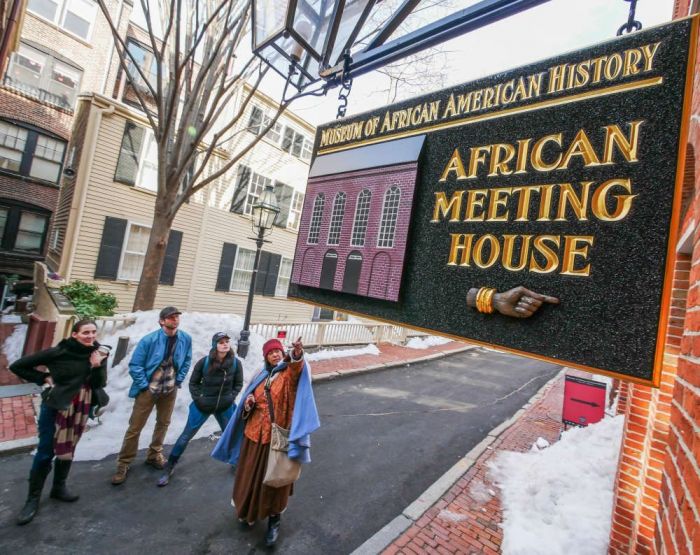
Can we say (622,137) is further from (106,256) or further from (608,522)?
(106,256)

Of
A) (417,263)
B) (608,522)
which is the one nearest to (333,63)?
(417,263)

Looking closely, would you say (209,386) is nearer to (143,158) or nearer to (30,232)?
(143,158)

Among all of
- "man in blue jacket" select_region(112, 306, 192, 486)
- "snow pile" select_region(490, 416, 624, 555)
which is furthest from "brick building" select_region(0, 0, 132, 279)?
"snow pile" select_region(490, 416, 624, 555)


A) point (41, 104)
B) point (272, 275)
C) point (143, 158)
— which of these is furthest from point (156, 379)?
point (41, 104)

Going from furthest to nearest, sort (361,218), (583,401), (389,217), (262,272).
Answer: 1. (262,272)
2. (583,401)
3. (361,218)
4. (389,217)

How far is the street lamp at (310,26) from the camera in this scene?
1.59 m

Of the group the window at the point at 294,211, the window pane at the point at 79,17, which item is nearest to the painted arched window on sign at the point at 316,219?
the window at the point at 294,211

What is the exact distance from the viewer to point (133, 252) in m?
11.7

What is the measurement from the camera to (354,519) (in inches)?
165

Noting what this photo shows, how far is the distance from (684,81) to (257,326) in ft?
35.0

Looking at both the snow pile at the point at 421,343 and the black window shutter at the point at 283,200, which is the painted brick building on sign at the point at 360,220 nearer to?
the black window shutter at the point at 283,200

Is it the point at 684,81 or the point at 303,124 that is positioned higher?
the point at 303,124

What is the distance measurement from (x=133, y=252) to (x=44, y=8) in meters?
13.6

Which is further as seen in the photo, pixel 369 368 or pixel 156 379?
pixel 369 368
